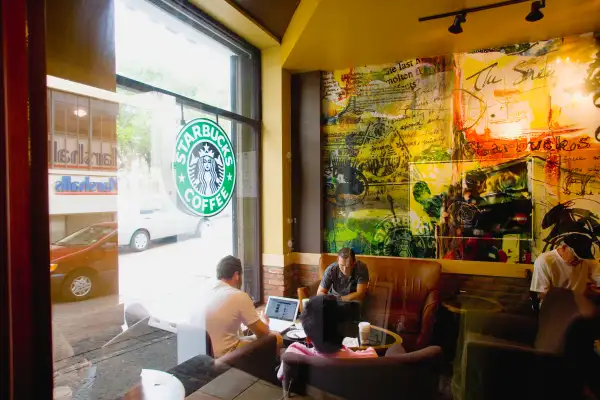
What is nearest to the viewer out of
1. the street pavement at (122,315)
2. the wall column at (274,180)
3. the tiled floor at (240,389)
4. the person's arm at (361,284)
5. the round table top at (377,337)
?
the street pavement at (122,315)

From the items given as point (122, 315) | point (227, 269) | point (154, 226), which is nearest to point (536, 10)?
point (227, 269)

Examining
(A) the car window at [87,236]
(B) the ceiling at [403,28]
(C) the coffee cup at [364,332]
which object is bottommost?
(C) the coffee cup at [364,332]

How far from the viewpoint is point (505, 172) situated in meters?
3.38

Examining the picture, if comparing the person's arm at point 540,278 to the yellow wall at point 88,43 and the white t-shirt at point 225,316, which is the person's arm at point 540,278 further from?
the yellow wall at point 88,43

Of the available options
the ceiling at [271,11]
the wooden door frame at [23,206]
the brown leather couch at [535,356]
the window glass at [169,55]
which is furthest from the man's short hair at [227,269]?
the ceiling at [271,11]

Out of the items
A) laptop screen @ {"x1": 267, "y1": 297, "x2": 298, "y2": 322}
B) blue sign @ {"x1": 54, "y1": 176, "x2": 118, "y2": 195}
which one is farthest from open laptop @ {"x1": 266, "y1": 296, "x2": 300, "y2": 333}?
blue sign @ {"x1": 54, "y1": 176, "x2": 118, "y2": 195}

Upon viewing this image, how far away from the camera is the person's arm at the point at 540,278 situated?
9.71 feet

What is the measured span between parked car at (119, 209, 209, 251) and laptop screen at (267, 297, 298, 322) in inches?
33.5

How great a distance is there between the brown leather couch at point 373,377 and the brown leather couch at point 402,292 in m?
1.32

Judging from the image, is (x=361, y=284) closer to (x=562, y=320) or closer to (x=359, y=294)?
(x=359, y=294)

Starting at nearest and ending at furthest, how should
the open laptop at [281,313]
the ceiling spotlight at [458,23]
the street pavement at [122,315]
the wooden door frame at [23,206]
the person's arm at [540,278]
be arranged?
1. the wooden door frame at [23,206]
2. the street pavement at [122,315]
3. the open laptop at [281,313]
4. the ceiling spotlight at [458,23]
5. the person's arm at [540,278]

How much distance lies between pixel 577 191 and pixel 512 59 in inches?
53.2

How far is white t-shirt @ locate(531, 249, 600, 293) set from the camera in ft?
9.20

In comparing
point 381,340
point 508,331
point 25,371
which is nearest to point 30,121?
point 25,371
